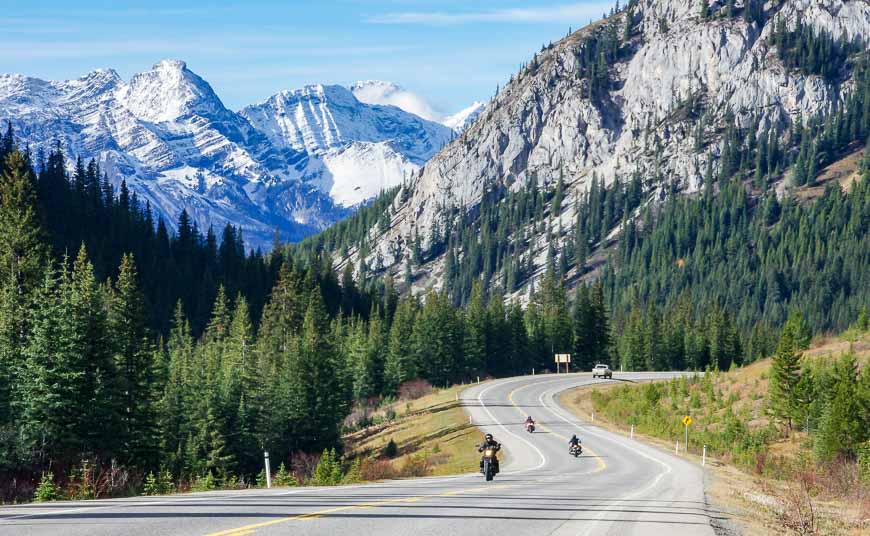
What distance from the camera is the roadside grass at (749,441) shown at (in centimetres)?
2177

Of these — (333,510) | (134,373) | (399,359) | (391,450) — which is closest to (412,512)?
(333,510)

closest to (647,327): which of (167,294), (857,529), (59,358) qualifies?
(167,294)

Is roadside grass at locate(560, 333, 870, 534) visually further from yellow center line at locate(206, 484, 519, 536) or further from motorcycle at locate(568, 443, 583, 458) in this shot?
yellow center line at locate(206, 484, 519, 536)

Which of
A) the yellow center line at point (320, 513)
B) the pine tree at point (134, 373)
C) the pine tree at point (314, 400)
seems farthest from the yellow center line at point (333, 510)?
the pine tree at point (314, 400)

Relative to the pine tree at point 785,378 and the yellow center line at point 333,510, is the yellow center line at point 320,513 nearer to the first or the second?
the yellow center line at point 333,510

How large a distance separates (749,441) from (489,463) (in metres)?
31.6

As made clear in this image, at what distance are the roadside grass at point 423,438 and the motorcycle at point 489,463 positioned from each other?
50.7 ft

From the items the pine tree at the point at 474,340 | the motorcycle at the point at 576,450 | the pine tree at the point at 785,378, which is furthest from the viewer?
the pine tree at the point at 474,340

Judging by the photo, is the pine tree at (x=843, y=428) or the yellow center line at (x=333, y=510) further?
the pine tree at (x=843, y=428)

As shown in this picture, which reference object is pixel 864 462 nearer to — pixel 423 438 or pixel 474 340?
pixel 423 438

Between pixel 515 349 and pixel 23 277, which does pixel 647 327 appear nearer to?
pixel 515 349

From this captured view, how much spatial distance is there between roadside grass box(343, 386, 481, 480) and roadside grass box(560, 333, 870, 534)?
429 inches

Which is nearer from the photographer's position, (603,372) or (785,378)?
(785,378)

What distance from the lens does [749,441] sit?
177 ft
